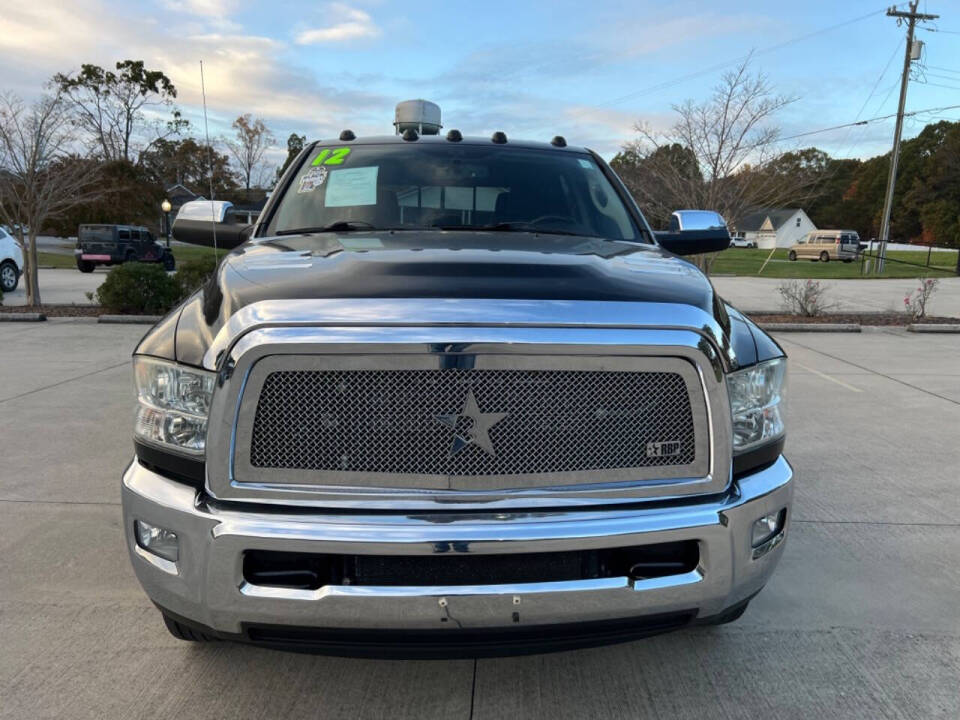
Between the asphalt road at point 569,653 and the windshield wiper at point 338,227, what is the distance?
165cm

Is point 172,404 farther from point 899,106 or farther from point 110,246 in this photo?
point 899,106

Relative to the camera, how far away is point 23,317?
11.0 m

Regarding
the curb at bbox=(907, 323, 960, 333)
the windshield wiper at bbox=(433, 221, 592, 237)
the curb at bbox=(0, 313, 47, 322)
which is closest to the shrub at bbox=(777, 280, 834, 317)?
the curb at bbox=(907, 323, 960, 333)

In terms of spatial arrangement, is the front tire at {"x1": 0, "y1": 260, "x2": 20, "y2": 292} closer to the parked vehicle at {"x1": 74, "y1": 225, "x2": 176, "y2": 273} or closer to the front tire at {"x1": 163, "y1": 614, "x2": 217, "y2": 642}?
the parked vehicle at {"x1": 74, "y1": 225, "x2": 176, "y2": 273}

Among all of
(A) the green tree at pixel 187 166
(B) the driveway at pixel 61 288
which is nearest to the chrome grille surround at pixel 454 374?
(B) the driveway at pixel 61 288

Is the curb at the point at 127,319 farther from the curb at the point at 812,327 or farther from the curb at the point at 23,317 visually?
the curb at the point at 812,327

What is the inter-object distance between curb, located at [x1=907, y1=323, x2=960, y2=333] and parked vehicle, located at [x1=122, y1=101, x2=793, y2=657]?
35.2ft

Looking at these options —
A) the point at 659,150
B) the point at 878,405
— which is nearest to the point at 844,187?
the point at 659,150

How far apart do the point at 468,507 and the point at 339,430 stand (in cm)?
39

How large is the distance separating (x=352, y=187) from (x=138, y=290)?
902cm

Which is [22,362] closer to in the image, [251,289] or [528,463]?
[251,289]

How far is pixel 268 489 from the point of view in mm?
1875

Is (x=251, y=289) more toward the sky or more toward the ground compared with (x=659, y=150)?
more toward the ground

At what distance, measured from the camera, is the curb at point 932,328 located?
11.0 m
